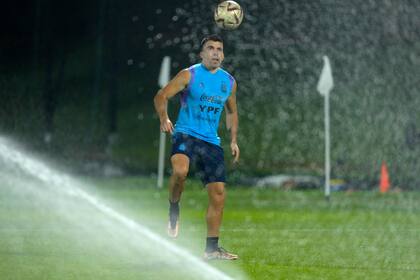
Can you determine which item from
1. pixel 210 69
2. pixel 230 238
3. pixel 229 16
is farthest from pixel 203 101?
pixel 230 238

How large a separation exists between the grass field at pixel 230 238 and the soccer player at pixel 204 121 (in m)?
0.57

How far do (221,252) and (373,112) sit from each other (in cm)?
2716

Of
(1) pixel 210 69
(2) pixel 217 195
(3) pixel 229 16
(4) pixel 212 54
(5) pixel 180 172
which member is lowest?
(2) pixel 217 195

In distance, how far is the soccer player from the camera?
10586 millimetres

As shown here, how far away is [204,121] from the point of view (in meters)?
10.7

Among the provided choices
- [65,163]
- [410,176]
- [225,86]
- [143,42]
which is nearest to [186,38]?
[143,42]

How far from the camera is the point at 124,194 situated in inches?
907

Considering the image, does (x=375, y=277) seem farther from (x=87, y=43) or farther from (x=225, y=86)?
(x=87, y=43)

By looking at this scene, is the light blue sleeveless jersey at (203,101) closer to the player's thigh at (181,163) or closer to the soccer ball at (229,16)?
the player's thigh at (181,163)

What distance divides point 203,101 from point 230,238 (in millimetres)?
2758

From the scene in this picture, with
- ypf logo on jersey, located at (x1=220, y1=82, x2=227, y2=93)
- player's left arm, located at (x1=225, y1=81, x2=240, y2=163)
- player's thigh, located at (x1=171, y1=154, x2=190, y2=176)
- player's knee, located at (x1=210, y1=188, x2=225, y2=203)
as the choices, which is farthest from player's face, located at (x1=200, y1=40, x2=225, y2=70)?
player's knee, located at (x1=210, y1=188, x2=225, y2=203)

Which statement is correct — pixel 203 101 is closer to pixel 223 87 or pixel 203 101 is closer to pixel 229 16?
pixel 223 87

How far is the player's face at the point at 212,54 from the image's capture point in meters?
10.5

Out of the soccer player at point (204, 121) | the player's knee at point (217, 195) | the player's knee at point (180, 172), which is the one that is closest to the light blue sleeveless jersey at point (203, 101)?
the soccer player at point (204, 121)
